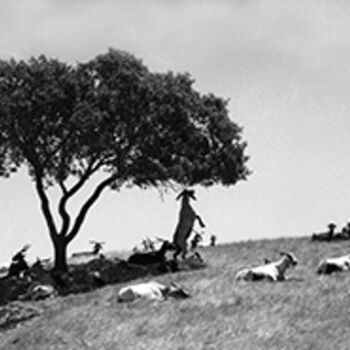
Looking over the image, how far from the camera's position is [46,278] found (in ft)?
127

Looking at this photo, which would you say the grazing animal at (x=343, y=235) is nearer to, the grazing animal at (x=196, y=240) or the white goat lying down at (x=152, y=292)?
the grazing animal at (x=196, y=240)

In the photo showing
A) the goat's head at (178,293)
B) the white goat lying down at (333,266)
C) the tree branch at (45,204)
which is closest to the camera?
the goat's head at (178,293)

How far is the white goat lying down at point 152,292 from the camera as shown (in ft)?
86.1

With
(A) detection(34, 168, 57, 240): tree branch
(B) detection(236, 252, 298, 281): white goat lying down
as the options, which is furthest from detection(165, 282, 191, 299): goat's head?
(A) detection(34, 168, 57, 240): tree branch

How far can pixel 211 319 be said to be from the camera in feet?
73.6

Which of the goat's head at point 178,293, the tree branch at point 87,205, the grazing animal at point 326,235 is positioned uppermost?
the tree branch at point 87,205

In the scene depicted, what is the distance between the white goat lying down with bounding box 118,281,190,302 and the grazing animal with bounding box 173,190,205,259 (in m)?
10.1

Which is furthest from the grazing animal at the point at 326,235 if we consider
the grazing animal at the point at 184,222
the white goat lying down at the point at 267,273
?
the white goat lying down at the point at 267,273

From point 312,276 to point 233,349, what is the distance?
1007 cm

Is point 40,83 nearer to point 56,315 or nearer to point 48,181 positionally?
point 48,181

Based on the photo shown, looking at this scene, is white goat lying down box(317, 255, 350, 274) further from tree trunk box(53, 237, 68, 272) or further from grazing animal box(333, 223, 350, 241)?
tree trunk box(53, 237, 68, 272)

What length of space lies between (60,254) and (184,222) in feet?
27.7

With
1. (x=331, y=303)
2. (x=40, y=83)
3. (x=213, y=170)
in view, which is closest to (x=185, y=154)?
(x=213, y=170)

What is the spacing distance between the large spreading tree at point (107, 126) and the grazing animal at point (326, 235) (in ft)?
20.5
